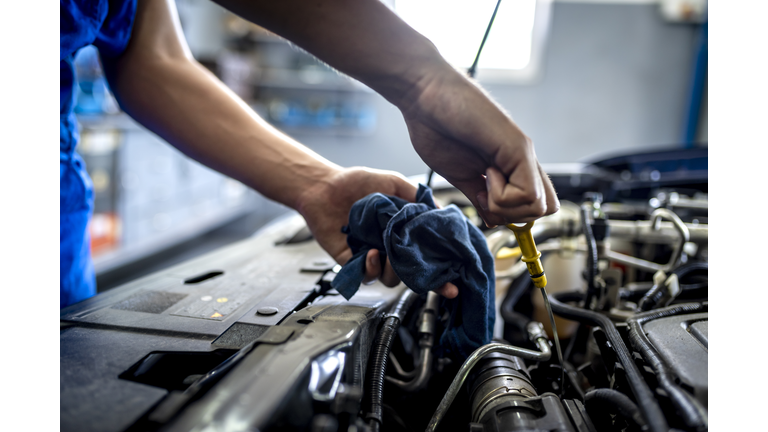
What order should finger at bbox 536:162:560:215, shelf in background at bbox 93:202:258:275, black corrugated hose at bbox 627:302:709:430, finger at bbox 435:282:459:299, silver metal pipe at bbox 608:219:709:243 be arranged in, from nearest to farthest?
1. black corrugated hose at bbox 627:302:709:430
2. finger at bbox 536:162:560:215
3. finger at bbox 435:282:459:299
4. silver metal pipe at bbox 608:219:709:243
5. shelf in background at bbox 93:202:258:275

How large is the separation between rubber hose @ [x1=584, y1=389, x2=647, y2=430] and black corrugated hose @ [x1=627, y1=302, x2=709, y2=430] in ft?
0.11

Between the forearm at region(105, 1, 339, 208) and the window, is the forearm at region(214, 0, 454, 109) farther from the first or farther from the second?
the window

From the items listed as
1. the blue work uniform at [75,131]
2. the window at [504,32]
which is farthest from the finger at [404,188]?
the window at [504,32]

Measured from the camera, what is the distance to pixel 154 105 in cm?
78

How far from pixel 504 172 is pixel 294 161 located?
1.38ft

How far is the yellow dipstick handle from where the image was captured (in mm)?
529

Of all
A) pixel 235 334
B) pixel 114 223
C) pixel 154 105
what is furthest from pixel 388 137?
pixel 235 334

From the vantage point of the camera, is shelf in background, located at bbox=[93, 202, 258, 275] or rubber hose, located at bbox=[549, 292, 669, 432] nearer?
rubber hose, located at bbox=[549, 292, 669, 432]

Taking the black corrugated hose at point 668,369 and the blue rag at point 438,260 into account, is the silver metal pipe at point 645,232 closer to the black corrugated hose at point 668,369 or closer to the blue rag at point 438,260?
the black corrugated hose at point 668,369

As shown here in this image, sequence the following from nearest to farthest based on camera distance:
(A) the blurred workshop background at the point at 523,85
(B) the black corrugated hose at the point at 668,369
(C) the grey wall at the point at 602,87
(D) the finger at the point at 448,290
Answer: (B) the black corrugated hose at the point at 668,369, (D) the finger at the point at 448,290, (A) the blurred workshop background at the point at 523,85, (C) the grey wall at the point at 602,87

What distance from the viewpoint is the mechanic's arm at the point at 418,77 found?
0.44 meters

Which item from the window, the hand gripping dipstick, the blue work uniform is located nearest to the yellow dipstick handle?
the hand gripping dipstick
